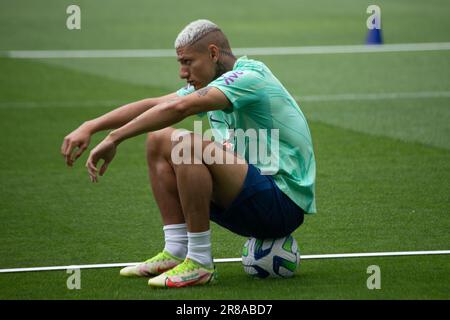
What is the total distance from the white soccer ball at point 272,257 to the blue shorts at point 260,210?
0.05m

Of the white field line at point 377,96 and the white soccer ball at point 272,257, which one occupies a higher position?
the white soccer ball at point 272,257

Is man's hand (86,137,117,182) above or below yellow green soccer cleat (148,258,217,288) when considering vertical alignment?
above

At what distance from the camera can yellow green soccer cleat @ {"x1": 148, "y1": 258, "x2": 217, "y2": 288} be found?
646 centimetres

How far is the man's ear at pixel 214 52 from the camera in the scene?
6.57m

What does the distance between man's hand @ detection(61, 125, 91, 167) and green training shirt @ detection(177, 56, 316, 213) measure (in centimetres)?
86

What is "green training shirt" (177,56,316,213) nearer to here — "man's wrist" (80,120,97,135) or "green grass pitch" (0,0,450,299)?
"green grass pitch" (0,0,450,299)

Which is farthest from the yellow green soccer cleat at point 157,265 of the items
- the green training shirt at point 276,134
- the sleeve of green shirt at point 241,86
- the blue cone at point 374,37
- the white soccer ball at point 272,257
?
the blue cone at point 374,37

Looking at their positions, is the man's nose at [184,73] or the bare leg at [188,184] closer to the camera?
the bare leg at [188,184]

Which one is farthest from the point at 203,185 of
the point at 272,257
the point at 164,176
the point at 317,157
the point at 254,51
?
the point at 254,51

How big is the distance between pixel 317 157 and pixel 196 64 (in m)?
4.49

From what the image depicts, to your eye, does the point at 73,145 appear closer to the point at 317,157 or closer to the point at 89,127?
the point at 89,127

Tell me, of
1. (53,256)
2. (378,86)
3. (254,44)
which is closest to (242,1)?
(254,44)

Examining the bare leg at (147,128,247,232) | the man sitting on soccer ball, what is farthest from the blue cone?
the bare leg at (147,128,247,232)

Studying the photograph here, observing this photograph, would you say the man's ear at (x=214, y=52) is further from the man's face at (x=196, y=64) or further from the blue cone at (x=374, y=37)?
the blue cone at (x=374, y=37)
